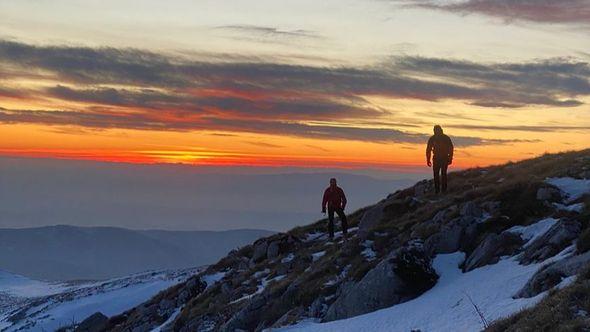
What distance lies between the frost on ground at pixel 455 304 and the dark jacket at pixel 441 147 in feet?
30.5

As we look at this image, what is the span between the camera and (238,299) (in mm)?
28141

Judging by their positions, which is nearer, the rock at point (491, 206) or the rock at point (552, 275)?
the rock at point (552, 275)

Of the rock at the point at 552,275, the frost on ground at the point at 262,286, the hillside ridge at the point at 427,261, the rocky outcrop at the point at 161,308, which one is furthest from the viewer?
the rocky outcrop at the point at 161,308

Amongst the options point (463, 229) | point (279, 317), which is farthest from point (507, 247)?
point (279, 317)

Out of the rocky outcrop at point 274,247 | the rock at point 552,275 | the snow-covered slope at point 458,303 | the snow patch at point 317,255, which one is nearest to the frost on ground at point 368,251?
the snow-covered slope at point 458,303

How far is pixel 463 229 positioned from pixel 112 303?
39.9 meters

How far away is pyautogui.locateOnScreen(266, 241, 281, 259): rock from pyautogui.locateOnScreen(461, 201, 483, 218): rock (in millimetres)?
14025

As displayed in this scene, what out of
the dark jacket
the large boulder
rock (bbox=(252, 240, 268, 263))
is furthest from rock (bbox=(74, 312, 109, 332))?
the large boulder

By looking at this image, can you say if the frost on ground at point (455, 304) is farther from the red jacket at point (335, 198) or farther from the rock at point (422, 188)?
the rock at point (422, 188)

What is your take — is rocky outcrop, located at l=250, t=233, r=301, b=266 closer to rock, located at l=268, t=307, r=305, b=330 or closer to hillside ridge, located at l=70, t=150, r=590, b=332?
hillside ridge, located at l=70, t=150, r=590, b=332

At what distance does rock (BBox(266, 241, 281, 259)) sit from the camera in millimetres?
34428

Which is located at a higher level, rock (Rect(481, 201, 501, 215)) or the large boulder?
rock (Rect(481, 201, 501, 215))

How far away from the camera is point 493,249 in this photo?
19625mm

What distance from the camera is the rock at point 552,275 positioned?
14.1 metres
